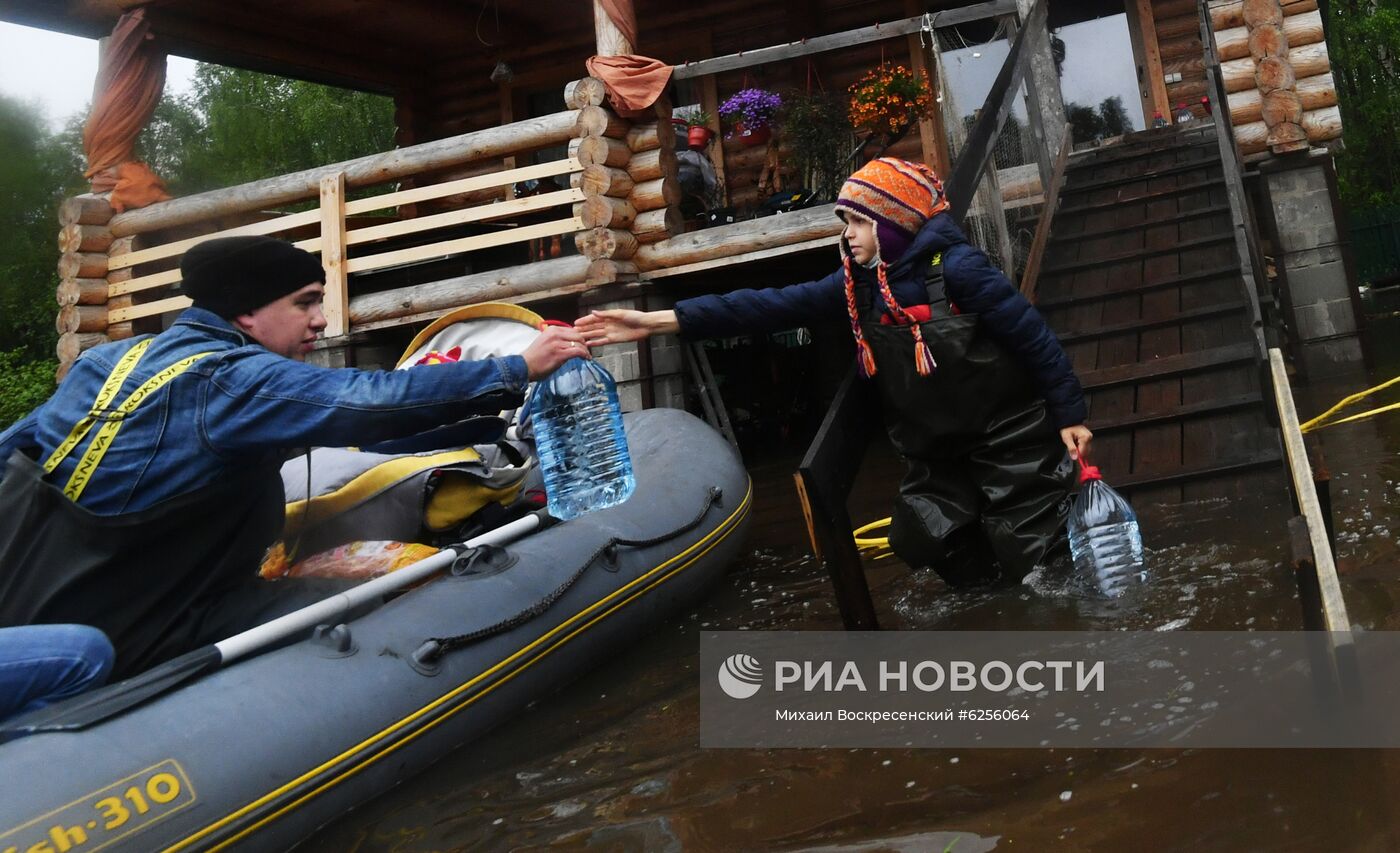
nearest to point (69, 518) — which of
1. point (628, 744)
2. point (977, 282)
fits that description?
point (628, 744)

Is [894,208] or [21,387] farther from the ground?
[21,387]

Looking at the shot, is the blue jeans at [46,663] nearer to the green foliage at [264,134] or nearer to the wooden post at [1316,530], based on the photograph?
the wooden post at [1316,530]

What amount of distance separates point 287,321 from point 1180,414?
381 centimetres

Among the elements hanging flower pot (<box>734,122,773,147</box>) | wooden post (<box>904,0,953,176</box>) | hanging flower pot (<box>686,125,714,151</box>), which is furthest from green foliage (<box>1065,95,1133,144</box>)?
hanging flower pot (<box>686,125,714,151</box>)

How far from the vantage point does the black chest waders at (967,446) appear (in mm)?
3775

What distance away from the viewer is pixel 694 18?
12125 millimetres

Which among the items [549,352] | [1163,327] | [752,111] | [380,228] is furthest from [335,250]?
[549,352]

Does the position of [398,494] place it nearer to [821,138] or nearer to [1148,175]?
[1148,175]

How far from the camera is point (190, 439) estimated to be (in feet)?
10.2

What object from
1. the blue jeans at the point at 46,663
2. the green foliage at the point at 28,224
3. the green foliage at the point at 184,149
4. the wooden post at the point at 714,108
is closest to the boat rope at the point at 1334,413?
the blue jeans at the point at 46,663

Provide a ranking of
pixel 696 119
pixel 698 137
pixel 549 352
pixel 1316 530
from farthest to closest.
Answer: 1. pixel 696 119
2. pixel 698 137
3. pixel 549 352
4. pixel 1316 530

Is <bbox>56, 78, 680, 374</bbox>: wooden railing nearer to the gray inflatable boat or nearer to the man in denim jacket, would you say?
the gray inflatable boat

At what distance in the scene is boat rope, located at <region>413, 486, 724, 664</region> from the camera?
359 cm

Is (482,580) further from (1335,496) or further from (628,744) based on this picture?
(1335,496)
